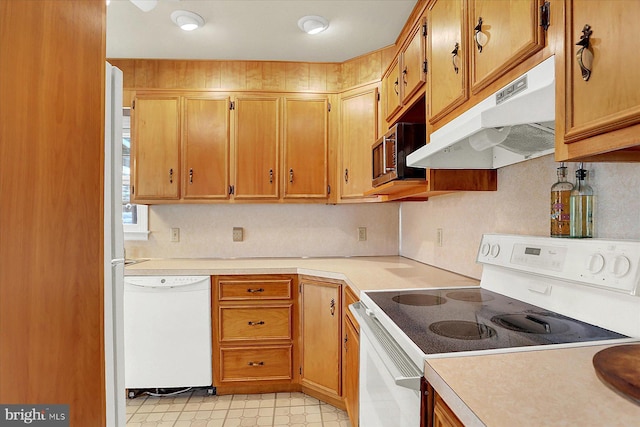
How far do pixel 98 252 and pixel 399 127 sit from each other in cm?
142

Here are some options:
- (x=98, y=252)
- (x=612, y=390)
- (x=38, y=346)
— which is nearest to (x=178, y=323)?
(x=98, y=252)

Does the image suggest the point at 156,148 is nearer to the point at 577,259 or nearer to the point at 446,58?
the point at 446,58

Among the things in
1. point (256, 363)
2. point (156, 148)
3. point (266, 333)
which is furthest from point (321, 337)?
point (156, 148)

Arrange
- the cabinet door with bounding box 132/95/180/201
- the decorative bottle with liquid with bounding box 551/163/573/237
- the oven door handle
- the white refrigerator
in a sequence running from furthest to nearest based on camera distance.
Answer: the cabinet door with bounding box 132/95/180/201, the decorative bottle with liquid with bounding box 551/163/573/237, the white refrigerator, the oven door handle

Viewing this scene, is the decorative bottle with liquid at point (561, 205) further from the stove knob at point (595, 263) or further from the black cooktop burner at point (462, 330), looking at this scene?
the black cooktop burner at point (462, 330)

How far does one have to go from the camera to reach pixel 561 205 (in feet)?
3.92

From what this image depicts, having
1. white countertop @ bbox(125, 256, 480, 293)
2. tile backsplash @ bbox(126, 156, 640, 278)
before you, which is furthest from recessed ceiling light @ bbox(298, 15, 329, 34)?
white countertop @ bbox(125, 256, 480, 293)

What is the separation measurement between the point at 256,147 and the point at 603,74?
2.28m

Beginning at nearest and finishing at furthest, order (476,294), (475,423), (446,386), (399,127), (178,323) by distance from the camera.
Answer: (475,423) → (446,386) → (476,294) → (399,127) → (178,323)

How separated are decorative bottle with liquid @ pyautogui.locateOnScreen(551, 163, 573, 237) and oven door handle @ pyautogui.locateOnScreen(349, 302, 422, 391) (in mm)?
686

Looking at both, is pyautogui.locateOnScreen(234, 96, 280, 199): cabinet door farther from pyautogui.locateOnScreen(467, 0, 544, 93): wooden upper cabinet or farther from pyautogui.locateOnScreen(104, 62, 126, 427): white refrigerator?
pyautogui.locateOnScreen(467, 0, 544, 93): wooden upper cabinet

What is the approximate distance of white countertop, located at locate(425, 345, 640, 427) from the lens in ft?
1.83

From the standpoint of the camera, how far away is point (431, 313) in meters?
1.19

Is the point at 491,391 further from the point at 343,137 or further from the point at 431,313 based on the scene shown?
the point at 343,137
